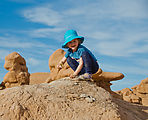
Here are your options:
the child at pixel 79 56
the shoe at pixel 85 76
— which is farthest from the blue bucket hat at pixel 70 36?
the shoe at pixel 85 76

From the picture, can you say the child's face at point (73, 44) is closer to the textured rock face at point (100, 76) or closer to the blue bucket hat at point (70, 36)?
the blue bucket hat at point (70, 36)

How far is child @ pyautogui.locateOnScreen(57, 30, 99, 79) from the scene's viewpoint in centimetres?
392

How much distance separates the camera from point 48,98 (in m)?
3.04

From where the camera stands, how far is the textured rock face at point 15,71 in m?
12.5

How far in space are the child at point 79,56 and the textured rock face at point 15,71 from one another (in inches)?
345

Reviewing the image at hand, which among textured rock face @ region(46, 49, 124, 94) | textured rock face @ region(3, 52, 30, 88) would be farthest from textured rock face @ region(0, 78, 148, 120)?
textured rock face @ region(3, 52, 30, 88)

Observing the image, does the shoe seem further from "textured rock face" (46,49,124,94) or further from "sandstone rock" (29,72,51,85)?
"sandstone rock" (29,72,51,85)

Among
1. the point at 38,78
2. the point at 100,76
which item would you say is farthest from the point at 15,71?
the point at 100,76

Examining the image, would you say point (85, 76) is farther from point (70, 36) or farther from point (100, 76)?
point (100, 76)

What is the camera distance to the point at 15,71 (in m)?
12.8

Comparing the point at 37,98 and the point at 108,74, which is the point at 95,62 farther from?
the point at 108,74

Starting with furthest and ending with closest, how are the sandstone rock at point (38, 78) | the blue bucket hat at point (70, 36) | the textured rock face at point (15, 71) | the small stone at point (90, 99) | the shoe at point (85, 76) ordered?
the sandstone rock at point (38, 78) → the textured rock face at point (15, 71) → the blue bucket hat at point (70, 36) → the shoe at point (85, 76) → the small stone at point (90, 99)

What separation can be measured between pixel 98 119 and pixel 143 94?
45.0 ft

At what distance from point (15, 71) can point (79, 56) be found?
31.2 ft
